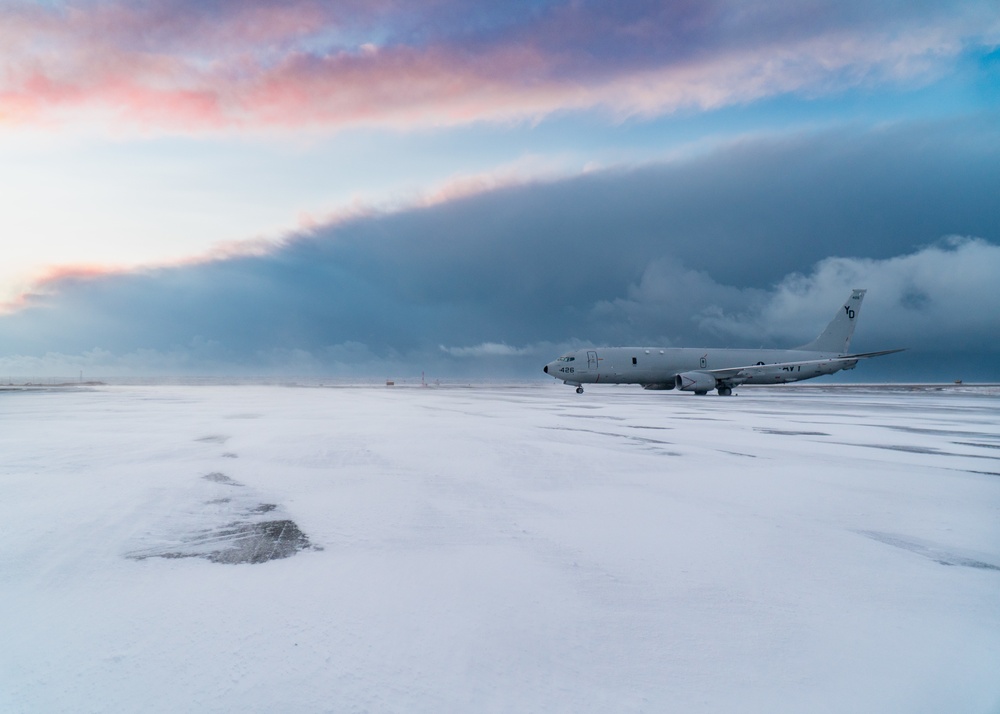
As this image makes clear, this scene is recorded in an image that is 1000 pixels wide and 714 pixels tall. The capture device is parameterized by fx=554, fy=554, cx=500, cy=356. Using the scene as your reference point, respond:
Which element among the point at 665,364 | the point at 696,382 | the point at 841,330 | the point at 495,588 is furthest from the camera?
the point at 841,330

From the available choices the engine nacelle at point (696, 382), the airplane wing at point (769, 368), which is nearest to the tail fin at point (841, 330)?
the airplane wing at point (769, 368)

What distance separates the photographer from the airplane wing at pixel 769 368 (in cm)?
4411

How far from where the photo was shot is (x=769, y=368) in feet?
153

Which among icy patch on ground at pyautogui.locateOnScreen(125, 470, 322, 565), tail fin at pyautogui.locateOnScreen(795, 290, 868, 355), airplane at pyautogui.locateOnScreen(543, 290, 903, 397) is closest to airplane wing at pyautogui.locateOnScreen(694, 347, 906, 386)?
airplane at pyautogui.locateOnScreen(543, 290, 903, 397)

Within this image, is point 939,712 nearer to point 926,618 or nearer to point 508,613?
point 926,618

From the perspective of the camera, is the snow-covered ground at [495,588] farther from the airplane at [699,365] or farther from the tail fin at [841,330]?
the tail fin at [841,330]

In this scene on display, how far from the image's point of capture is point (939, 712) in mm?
2609

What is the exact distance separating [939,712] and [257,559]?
177 inches

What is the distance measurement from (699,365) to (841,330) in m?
18.3

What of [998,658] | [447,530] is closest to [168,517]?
[447,530]

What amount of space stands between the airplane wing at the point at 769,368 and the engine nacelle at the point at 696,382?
1068 mm

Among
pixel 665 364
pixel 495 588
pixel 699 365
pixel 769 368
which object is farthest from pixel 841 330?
pixel 495 588

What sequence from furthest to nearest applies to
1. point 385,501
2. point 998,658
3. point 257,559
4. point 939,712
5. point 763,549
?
point 385,501, point 763,549, point 257,559, point 998,658, point 939,712

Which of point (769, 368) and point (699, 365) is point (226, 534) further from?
point (769, 368)
